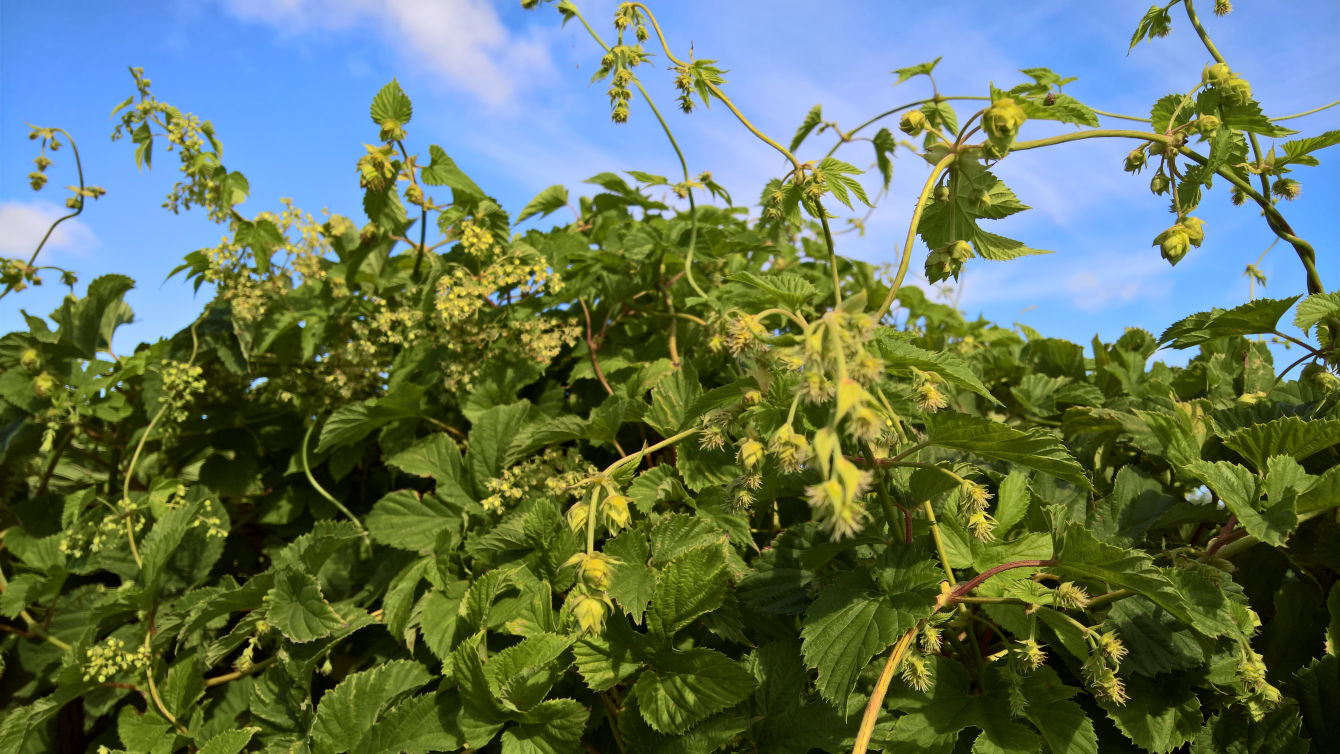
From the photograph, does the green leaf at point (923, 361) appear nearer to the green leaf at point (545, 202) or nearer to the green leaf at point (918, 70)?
the green leaf at point (918, 70)

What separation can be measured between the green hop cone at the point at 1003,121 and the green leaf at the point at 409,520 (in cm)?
154

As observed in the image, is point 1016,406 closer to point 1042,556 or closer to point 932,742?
point 1042,556

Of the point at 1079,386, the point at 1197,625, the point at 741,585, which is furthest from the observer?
the point at 1079,386

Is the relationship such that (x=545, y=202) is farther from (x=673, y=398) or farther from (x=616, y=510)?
(x=616, y=510)

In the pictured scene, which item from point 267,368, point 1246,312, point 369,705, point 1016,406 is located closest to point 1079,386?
point 1016,406

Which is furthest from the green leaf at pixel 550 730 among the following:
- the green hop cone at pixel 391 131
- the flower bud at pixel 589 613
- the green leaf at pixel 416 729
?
the green hop cone at pixel 391 131

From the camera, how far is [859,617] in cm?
123

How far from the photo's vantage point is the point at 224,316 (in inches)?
111

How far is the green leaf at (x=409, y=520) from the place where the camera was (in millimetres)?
2037

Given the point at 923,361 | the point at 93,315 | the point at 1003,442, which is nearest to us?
the point at 1003,442

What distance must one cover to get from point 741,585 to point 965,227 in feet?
2.50

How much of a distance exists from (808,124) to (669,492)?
3.70 feet

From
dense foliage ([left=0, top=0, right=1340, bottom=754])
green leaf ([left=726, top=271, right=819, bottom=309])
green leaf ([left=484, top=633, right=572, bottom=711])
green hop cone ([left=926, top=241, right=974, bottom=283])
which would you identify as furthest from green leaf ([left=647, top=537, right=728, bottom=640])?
green hop cone ([left=926, top=241, right=974, bottom=283])

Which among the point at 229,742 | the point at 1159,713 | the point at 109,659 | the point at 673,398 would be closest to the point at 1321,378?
the point at 1159,713
